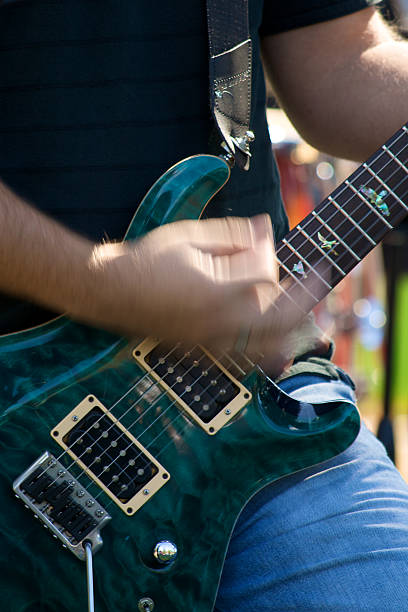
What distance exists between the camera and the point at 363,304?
375 centimetres

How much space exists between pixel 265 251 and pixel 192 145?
242 millimetres

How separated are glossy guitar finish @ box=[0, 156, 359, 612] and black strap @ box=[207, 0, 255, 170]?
0.30 feet

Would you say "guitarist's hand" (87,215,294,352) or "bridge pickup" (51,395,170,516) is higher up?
"guitarist's hand" (87,215,294,352)

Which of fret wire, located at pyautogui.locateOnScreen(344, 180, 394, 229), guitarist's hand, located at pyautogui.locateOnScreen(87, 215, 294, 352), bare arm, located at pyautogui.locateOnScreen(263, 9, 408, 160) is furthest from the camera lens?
bare arm, located at pyautogui.locateOnScreen(263, 9, 408, 160)

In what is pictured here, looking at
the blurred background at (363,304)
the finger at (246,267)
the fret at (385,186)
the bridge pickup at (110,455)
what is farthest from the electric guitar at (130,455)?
the blurred background at (363,304)

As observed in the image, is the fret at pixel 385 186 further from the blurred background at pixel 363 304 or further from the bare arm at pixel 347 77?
the blurred background at pixel 363 304

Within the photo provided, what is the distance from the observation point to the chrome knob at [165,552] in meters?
0.77

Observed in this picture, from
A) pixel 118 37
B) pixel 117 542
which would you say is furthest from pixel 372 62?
pixel 117 542

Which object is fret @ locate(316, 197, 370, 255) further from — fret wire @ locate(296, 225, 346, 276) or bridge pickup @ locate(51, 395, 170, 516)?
bridge pickup @ locate(51, 395, 170, 516)

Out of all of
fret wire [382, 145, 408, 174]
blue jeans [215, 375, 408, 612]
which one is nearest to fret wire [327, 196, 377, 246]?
fret wire [382, 145, 408, 174]

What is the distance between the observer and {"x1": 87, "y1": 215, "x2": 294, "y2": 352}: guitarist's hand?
2.19ft

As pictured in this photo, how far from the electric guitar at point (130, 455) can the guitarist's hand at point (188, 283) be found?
79 mm

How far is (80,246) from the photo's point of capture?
69cm

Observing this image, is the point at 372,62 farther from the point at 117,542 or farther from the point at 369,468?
the point at 117,542
